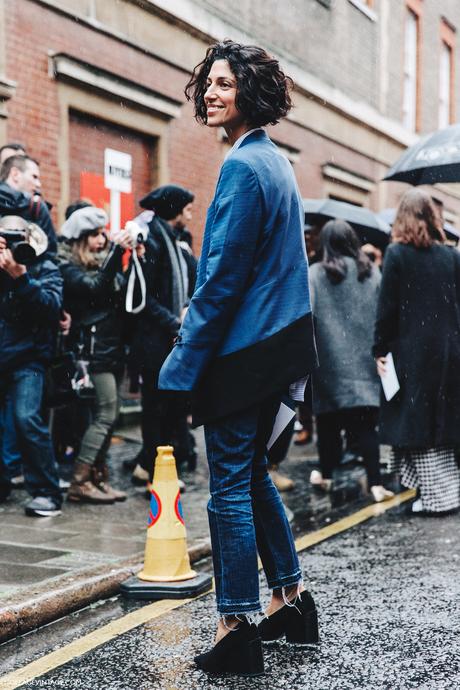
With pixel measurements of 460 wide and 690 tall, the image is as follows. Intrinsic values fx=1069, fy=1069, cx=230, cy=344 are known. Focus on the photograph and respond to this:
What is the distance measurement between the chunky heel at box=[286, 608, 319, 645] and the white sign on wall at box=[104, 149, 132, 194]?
7619mm

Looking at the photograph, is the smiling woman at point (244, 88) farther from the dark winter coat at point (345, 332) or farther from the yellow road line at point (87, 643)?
the dark winter coat at point (345, 332)

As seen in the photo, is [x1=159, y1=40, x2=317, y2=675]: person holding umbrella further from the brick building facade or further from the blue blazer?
the brick building facade

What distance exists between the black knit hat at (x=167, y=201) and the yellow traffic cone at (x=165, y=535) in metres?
2.62

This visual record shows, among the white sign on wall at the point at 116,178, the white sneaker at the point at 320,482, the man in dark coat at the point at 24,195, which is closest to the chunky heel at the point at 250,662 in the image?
the man in dark coat at the point at 24,195

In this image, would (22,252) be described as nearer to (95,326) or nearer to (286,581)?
(95,326)

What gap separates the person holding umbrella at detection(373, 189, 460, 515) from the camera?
22.4ft

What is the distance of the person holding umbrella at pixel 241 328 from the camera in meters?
3.56

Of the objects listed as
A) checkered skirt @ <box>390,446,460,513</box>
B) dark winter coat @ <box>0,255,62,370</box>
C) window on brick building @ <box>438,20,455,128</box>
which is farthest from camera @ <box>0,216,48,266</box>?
window on brick building @ <box>438,20,455,128</box>

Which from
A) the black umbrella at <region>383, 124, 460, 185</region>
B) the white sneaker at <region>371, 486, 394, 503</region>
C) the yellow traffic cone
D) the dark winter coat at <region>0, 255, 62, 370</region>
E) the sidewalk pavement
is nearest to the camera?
the sidewalk pavement

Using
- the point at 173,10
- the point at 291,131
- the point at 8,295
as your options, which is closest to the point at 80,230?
the point at 8,295

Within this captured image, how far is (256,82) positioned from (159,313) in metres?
3.38

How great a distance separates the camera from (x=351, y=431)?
784 cm

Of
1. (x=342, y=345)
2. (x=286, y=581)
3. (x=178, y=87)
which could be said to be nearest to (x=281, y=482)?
(x=342, y=345)

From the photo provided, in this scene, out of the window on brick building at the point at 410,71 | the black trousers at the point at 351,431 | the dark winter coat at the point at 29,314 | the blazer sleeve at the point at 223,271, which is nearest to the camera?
the blazer sleeve at the point at 223,271
